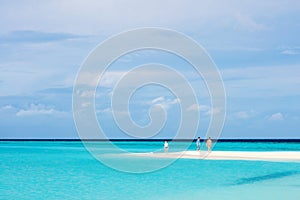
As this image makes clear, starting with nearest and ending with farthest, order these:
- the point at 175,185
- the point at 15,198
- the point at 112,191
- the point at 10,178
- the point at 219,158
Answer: the point at 15,198
the point at 112,191
the point at 175,185
the point at 10,178
the point at 219,158

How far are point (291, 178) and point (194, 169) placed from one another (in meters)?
7.84

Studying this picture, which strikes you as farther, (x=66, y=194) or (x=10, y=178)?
(x=10, y=178)

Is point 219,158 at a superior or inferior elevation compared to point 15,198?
superior

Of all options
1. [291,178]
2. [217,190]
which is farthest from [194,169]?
[217,190]

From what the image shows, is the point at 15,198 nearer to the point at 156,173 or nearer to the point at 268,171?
the point at 156,173

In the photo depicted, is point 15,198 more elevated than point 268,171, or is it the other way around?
point 268,171

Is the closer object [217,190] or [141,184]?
[217,190]

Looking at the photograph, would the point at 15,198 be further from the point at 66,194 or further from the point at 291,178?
the point at 291,178

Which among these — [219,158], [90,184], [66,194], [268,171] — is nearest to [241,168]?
[268,171]

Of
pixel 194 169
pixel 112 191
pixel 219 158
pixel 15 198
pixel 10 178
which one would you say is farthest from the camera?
pixel 219 158

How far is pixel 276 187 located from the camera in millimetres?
20203

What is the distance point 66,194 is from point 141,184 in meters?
4.33

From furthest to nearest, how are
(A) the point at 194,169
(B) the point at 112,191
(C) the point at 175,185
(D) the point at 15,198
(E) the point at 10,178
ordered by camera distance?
(A) the point at 194,169 < (E) the point at 10,178 < (C) the point at 175,185 < (B) the point at 112,191 < (D) the point at 15,198

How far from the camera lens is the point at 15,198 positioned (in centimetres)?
1902
